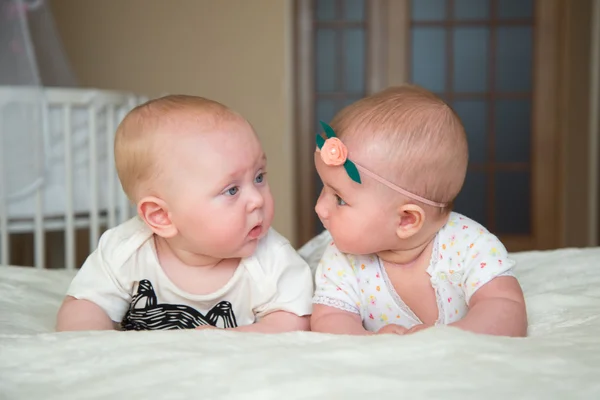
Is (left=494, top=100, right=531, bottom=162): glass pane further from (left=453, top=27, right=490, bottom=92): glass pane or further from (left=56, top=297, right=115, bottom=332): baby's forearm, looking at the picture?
(left=56, top=297, right=115, bottom=332): baby's forearm

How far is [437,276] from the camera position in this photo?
45.6 inches

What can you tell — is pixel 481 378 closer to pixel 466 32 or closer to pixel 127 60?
pixel 127 60

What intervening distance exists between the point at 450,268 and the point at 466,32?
3697 mm

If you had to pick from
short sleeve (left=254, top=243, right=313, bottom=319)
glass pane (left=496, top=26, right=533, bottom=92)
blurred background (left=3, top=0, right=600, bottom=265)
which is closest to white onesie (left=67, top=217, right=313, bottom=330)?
short sleeve (left=254, top=243, right=313, bottom=319)

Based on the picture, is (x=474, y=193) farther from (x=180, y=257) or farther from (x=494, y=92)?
(x=180, y=257)

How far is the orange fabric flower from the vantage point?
108 cm

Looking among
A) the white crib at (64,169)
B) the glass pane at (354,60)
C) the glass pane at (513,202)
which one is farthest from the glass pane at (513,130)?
the white crib at (64,169)

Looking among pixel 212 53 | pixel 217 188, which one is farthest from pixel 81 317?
pixel 212 53

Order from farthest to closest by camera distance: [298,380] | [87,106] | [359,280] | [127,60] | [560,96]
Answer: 1. [560,96]
2. [127,60]
3. [87,106]
4. [359,280]
5. [298,380]

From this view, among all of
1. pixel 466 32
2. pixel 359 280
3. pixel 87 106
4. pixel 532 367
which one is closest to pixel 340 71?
pixel 466 32

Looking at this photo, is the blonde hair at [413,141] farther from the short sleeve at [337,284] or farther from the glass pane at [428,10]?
the glass pane at [428,10]

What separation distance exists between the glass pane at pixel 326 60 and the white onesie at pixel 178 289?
3.40 metres

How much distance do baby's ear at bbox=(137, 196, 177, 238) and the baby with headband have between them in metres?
0.25

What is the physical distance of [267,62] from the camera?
419cm
